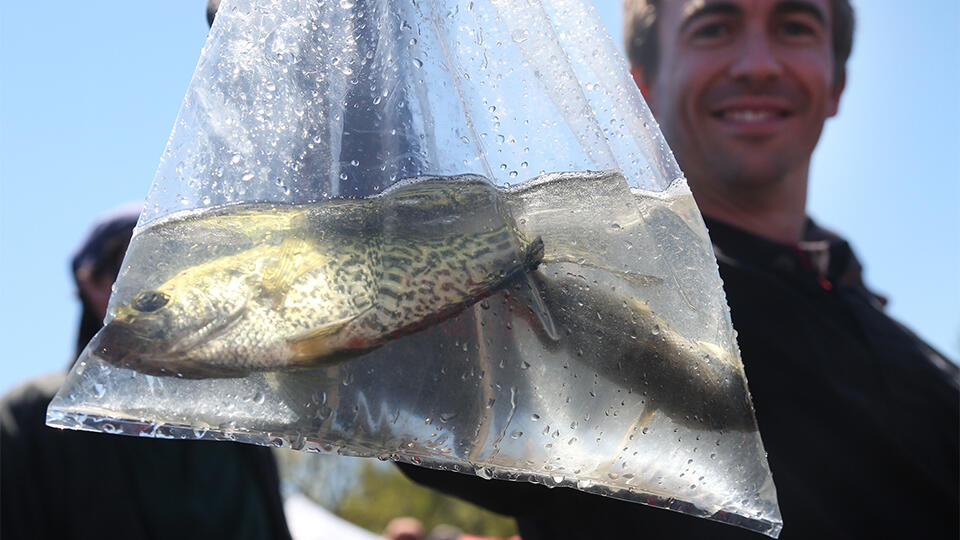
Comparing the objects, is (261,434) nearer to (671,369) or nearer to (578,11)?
(671,369)

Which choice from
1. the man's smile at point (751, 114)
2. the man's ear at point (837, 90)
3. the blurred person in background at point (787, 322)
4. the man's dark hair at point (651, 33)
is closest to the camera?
the blurred person in background at point (787, 322)

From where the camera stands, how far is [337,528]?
458 centimetres

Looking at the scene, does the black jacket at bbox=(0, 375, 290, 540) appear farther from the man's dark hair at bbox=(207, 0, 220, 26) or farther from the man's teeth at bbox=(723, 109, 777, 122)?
the man's teeth at bbox=(723, 109, 777, 122)

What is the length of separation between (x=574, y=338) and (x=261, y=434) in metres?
0.32

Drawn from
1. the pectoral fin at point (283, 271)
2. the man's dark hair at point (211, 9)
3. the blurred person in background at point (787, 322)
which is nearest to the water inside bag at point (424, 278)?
the pectoral fin at point (283, 271)

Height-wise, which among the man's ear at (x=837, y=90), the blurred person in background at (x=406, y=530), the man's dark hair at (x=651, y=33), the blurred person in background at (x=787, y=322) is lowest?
the blurred person in background at (x=406, y=530)

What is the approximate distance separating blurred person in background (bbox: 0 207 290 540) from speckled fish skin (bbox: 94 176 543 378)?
150cm

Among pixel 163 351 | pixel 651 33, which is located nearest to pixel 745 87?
pixel 651 33

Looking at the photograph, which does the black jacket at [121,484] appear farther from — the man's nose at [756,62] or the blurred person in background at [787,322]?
the man's nose at [756,62]

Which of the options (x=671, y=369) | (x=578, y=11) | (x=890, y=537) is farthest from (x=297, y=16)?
(x=890, y=537)

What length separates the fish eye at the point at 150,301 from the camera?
29.9 inches

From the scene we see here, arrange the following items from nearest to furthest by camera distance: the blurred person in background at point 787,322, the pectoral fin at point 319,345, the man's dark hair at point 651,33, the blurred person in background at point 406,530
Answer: the pectoral fin at point 319,345
the blurred person in background at point 787,322
the man's dark hair at point 651,33
the blurred person in background at point 406,530

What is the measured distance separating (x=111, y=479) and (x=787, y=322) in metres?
1.69

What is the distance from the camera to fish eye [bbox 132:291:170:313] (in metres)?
0.76
